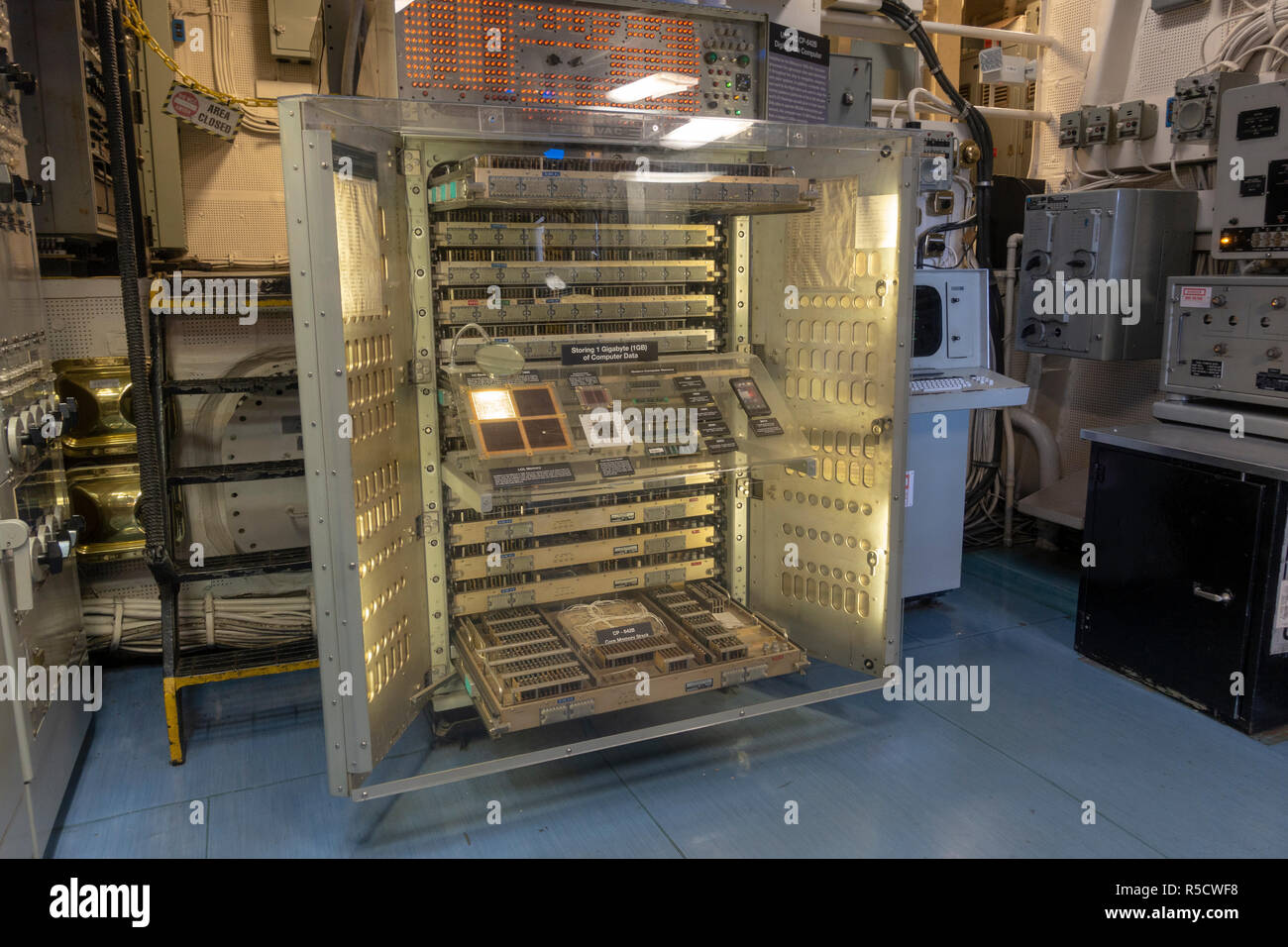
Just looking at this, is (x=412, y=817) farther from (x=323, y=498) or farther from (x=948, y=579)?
(x=948, y=579)

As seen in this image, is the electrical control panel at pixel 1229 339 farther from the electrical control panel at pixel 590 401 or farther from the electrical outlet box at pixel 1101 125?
the electrical control panel at pixel 590 401

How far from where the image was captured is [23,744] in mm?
2225

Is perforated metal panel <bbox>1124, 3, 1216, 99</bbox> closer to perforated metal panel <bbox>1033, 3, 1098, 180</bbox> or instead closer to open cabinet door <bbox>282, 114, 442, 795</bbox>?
perforated metal panel <bbox>1033, 3, 1098, 180</bbox>

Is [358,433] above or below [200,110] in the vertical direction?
below

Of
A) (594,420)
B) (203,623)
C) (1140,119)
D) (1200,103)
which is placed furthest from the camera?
(1140,119)

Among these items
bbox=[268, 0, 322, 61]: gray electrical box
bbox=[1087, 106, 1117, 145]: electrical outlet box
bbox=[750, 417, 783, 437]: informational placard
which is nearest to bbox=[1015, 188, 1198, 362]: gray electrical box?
bbox=[1087, 106, 1117, 145]: electrical outlet box

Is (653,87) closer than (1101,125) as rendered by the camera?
Yes

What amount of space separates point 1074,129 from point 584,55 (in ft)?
10.3
